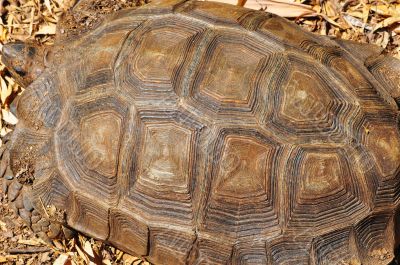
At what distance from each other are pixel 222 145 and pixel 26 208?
1.89 meters

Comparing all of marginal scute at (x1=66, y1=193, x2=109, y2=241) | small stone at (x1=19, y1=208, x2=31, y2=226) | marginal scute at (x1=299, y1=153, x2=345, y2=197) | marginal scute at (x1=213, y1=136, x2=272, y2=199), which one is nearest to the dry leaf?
small stone at (x1=19, y1=208, x2=31, y2=226)

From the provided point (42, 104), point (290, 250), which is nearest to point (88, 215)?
point (42, 104)

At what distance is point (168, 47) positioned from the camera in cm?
380

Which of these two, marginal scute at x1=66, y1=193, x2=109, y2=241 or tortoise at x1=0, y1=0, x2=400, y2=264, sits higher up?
tortoise at x1=0, y1=0, x2=400, y2=264

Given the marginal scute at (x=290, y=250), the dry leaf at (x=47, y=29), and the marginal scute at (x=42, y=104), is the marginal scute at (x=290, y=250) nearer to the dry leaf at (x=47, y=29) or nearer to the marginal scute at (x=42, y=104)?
the marginal scute at (x=42, y=104)

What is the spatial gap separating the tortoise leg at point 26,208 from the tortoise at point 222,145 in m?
0.44

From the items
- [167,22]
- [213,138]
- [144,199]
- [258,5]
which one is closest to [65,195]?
[144,199]

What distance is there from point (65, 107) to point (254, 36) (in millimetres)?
1499

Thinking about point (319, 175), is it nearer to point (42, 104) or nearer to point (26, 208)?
point (42, 104)

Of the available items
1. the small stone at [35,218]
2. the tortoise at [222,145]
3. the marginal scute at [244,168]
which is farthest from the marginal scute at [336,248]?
the small stone at [35,218]

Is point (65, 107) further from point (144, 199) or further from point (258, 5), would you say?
point (258, 5)

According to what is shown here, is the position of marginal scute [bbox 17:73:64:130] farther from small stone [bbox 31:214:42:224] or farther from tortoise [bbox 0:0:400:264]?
small stone [bbox 31:214:42:224]

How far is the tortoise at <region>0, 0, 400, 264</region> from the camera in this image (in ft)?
12.0

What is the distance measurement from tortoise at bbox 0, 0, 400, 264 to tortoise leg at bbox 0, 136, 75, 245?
0.44m
